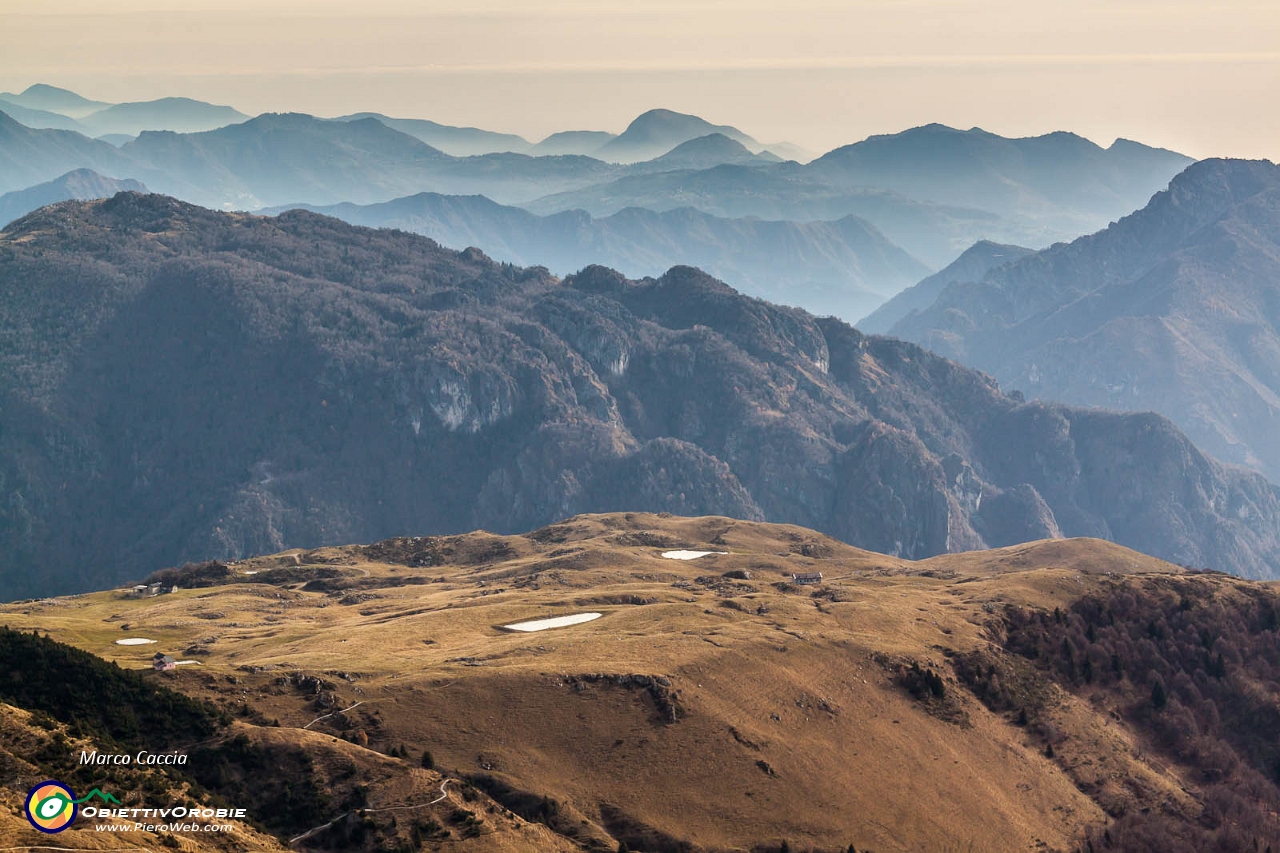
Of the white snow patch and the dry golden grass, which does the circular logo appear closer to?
the dry golden grass

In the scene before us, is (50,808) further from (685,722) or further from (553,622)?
(553,622)

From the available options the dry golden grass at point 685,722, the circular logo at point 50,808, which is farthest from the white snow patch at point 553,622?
the circular logo at point 50,808

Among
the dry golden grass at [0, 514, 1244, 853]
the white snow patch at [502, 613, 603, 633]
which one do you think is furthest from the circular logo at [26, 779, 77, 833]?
the white snow patch at [502, 613, 603, 633]

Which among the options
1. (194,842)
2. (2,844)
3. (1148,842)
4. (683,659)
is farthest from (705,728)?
(2,844)

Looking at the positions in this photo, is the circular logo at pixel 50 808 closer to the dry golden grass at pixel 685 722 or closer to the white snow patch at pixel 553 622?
the dry golden grass at pixel 685 722

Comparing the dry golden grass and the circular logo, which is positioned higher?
the circular logo
